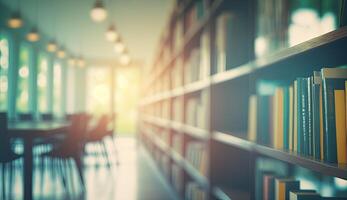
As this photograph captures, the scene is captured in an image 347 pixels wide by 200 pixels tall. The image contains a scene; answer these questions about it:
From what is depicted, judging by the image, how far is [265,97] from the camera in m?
1.54

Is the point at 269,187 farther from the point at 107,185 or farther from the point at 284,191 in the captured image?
the point at 107,185

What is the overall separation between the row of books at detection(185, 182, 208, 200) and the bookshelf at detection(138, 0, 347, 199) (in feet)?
0.27

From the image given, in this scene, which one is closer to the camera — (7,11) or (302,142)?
(302,142)

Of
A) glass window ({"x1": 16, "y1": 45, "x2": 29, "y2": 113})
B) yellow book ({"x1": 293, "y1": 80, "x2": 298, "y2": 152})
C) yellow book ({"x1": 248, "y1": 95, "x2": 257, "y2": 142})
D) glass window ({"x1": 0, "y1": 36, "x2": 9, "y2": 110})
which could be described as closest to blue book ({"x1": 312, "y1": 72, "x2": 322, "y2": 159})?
yellow book ({"x1": 293, "y1": 80, "x2": 298, "y2": 152})

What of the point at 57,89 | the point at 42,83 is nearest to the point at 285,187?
the point at 42,83

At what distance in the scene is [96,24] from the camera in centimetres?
838

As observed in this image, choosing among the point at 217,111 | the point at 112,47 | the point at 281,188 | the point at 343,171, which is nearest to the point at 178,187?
the point at 217,111

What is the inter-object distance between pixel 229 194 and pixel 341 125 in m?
1.05

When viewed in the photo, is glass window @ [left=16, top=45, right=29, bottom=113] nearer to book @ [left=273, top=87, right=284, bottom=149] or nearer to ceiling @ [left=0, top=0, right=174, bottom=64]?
ceiling @ [left=0, top=0, right=174, bottom=64]

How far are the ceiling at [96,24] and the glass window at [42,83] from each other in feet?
2.61

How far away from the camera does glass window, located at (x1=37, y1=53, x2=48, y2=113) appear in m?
→ 10.2

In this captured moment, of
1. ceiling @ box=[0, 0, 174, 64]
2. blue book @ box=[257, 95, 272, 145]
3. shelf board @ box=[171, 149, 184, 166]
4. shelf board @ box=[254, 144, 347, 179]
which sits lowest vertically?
shelf board @ box=[171, 149, 184, 166]

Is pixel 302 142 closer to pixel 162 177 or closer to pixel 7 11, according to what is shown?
pixel 162 177

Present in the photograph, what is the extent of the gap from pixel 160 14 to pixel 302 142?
668cm
